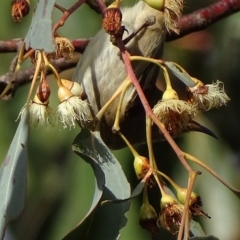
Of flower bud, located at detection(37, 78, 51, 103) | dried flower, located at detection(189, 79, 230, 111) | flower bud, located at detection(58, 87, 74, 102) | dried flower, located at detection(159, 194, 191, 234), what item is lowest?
dried flower, located at detection(159, 194, 191, 234)

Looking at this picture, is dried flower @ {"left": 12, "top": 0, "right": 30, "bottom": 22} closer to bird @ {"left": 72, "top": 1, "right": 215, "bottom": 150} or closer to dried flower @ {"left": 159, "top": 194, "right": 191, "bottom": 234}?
bird @ {"left": 72, "top": 1, "right": 215, "bottom": 150}

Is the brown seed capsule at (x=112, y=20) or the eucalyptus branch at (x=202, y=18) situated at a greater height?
the brown seed capsule at (x=112, y=20)

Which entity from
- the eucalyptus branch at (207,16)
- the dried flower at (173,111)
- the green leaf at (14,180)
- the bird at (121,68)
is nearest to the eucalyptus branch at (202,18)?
the eucalyptus branch at (207,16)

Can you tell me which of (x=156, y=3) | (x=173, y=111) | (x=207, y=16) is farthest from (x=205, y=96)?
(x=207, y=16)

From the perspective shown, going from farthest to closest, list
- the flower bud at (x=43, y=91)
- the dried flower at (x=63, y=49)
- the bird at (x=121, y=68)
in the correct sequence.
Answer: the bird at (x=121, y=68)
the dried flower at (x=63, y=49)
the flower bud at (x=43, y=91)

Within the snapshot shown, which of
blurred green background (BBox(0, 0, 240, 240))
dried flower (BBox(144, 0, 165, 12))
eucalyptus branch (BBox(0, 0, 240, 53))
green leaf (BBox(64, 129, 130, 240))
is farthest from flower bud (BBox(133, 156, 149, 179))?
eucalyptus branch (BBox(0, 0, 240, 53))

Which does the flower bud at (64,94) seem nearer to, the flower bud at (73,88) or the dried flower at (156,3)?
the flower bud at (73,88)
